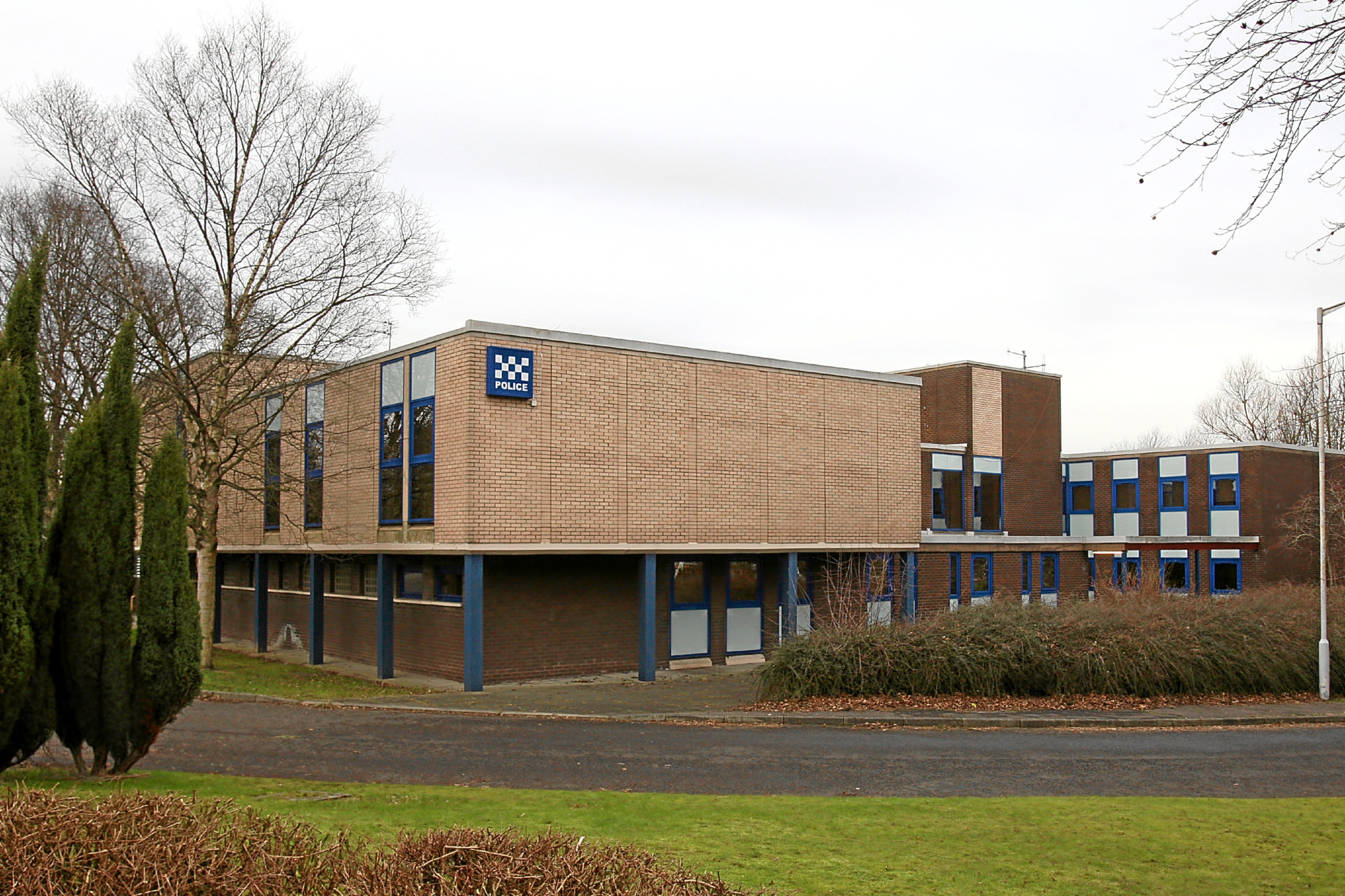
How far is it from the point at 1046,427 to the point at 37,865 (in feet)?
129

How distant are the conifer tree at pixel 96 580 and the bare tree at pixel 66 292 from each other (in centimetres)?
1635

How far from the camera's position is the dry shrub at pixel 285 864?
462 centimetres

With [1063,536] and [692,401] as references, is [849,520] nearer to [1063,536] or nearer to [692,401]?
[692,401]

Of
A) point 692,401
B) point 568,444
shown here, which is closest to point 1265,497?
point 692,401

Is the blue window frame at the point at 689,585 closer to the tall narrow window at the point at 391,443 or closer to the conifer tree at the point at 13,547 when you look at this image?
the tall narrow window at the point at 391,443

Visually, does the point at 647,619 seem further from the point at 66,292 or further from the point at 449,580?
the point at 66,292

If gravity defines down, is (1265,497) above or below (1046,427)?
below

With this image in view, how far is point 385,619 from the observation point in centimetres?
2330

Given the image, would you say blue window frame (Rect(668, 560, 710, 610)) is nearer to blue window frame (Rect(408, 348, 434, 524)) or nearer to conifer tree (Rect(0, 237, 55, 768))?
blue window frame (Rect(408, 348, 434, 524))

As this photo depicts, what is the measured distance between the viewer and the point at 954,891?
712 cm

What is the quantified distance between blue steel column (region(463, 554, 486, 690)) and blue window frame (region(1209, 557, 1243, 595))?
29841mm

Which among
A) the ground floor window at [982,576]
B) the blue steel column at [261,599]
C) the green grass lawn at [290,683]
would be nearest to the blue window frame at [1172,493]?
the ground floor window at [982,576]

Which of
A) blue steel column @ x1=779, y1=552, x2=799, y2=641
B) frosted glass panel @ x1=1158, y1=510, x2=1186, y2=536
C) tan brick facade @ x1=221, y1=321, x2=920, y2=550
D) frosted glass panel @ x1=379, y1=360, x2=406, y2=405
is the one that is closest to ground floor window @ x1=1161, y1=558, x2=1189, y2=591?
frosted glass panel @ x1=1158, y1=510, x2=1186, y2=536

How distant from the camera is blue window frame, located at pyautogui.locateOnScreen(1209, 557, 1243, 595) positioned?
4041 centimetres
